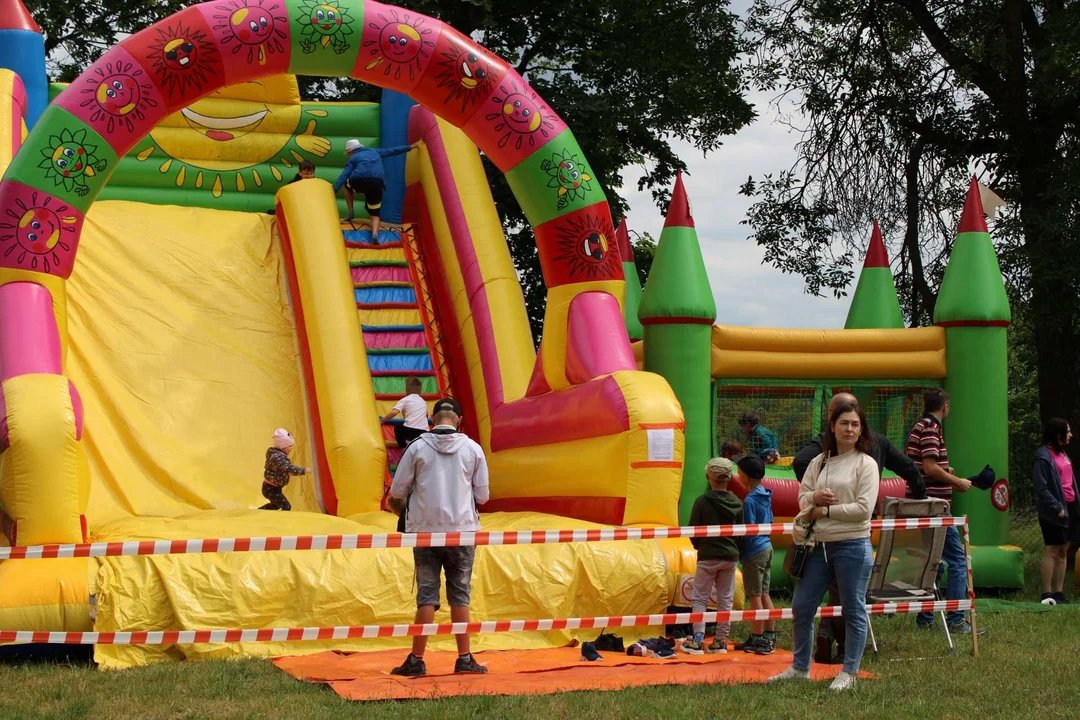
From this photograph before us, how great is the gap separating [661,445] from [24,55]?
7180mm

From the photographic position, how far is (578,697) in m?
5.23

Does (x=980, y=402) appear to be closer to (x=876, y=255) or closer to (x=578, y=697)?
(x=876, y=255)

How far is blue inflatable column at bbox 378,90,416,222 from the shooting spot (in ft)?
40.1

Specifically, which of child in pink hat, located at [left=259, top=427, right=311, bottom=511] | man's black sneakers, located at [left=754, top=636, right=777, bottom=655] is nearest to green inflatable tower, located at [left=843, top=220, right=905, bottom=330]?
child in pink hat, located at [left=259, top=427, right=311, bottom=511]

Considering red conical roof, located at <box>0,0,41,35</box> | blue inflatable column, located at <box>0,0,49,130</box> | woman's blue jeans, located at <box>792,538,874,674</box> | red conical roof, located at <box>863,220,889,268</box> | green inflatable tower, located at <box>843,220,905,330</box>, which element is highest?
red conical roof, located at <box>0,0,41,35</box>

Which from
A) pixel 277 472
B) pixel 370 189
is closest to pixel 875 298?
pixel 370 189

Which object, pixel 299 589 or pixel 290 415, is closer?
pixel 299 589

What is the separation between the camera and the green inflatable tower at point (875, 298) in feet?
38.6

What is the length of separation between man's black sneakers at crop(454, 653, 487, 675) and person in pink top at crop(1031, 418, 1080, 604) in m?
4.44

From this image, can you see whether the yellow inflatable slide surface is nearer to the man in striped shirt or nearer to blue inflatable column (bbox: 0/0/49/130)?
blue inflatable column (bbox: 0/0/49/130)

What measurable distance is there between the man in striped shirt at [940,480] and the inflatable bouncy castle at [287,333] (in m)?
1.35

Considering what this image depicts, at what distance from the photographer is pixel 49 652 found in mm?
6352

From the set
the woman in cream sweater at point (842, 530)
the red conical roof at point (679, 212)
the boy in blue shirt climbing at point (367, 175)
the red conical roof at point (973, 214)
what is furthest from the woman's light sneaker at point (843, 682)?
the boy in blue shirt climbing at point (367, 175)

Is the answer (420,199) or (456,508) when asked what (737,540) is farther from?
(420,199)
